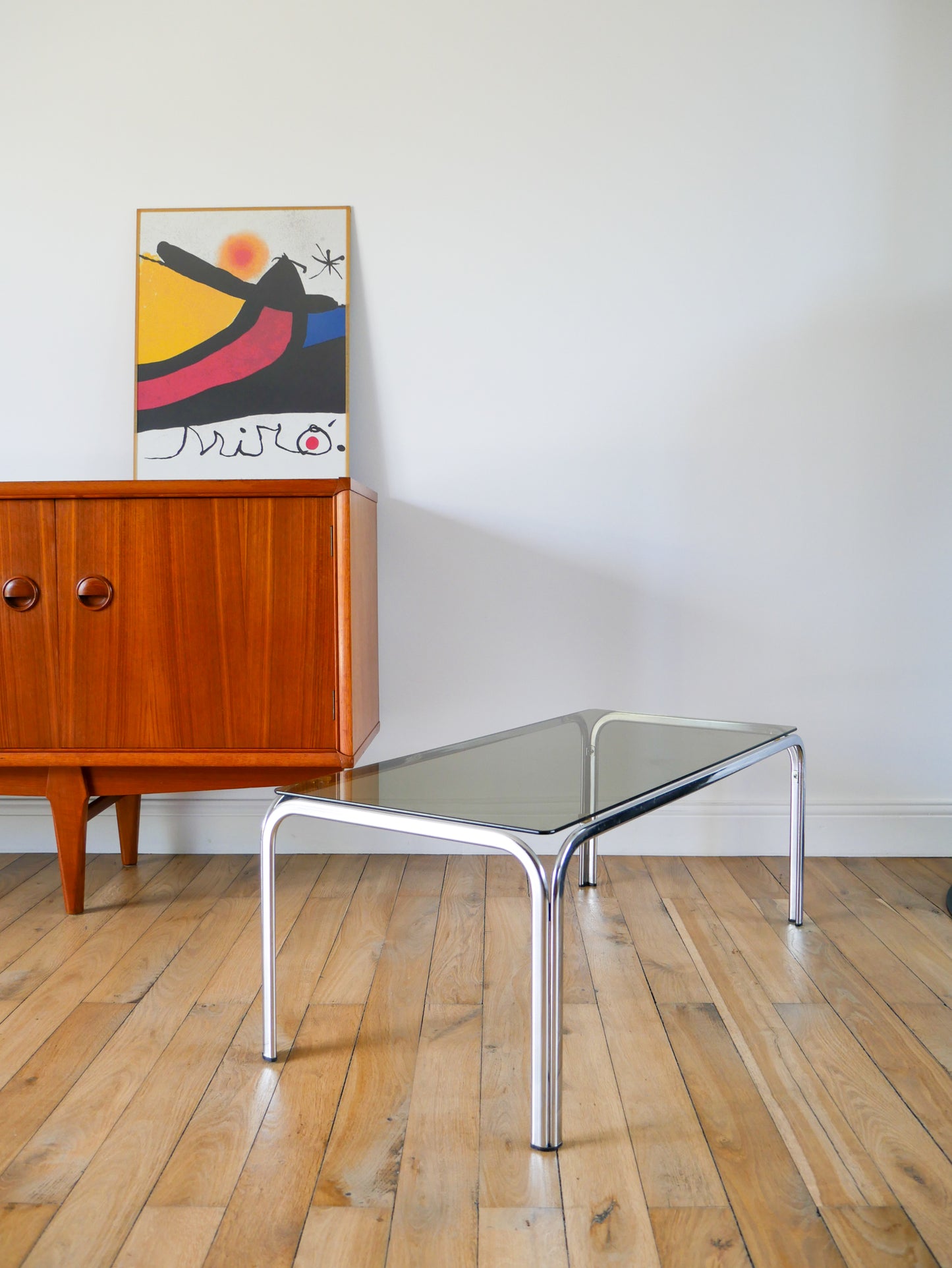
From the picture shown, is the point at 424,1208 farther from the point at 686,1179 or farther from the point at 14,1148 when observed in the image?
the point at 14,1148

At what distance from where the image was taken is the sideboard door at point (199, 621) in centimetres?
189

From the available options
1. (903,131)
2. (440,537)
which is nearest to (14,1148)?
(440,537)

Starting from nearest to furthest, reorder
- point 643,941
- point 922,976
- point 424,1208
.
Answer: point 424,1208 → point 922,976 → point 643,941

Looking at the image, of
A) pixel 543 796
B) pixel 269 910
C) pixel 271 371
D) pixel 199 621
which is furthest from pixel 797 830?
pixel 271 371

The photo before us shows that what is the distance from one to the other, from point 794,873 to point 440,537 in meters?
1.11

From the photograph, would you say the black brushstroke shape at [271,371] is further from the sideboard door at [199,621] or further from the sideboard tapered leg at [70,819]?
the sideboard tapered leg at [70,819]

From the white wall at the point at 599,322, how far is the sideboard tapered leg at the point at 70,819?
2.43 ft

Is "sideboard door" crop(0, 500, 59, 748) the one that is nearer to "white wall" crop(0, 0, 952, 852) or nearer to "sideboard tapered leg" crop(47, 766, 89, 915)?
"sideboard tapered leg" crop(47, 766, 89, 915)

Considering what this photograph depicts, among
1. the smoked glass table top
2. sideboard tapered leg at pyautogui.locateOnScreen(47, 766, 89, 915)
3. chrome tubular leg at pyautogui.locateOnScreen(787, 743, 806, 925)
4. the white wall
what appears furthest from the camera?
the white wall

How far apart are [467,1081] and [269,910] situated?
0.36 metres

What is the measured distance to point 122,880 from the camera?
2.20m

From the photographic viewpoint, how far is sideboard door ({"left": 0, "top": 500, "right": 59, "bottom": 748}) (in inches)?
75.0

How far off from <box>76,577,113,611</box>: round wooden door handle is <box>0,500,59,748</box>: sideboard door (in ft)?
0.19

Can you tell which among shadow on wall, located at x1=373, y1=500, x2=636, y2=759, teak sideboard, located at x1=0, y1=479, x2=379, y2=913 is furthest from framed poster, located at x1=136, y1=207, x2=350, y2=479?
teak sideboard, located at x1=0, y1=479, x2=379, y2=913
